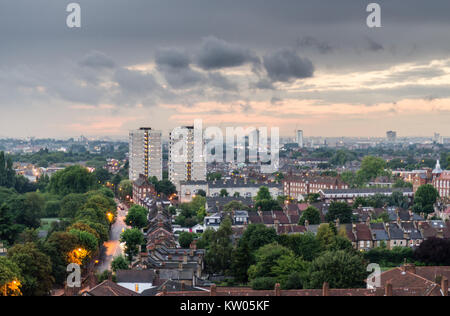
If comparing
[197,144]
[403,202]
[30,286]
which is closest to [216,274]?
[30,286]

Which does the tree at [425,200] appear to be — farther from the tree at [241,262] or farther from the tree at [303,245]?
the tree at [241,262]

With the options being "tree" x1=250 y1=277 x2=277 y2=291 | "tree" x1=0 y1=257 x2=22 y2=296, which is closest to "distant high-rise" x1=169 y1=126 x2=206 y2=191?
"tree" x1=250 y1=277 x2=277 y2=291

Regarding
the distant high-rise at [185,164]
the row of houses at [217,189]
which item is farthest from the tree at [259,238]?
the distant high-rise at [185,164]

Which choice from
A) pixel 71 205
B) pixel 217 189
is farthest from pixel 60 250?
pixel 217 189

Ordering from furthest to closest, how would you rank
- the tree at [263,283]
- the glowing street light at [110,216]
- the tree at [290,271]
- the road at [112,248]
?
Result: the glowing street light at [110,216] < the road at [112,248] < the tree at [290,271] < the tree at [263,283]

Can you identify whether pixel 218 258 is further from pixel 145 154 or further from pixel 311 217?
pixel 145 154

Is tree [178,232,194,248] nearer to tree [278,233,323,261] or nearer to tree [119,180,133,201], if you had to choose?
tree [278,233,323,261]
